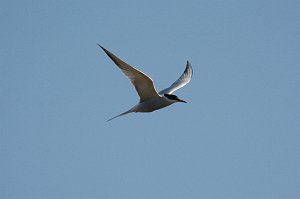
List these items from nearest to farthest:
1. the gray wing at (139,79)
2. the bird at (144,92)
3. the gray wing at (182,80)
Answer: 1. the gray wing at (139,79)
2. the bird at (144,92)
3. the gray wing at (182,80)

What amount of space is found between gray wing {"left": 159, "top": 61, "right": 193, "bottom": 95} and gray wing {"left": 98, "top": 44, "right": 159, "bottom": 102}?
230 cm

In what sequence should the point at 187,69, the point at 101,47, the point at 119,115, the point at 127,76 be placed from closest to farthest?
the point at 101,47 < the point at 127,76 < the point at 119,115 < the point at 187,69

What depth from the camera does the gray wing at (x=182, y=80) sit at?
16547 mm

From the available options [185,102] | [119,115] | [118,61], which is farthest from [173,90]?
[118,61]

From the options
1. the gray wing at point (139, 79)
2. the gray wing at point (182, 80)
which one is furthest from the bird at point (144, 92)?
the gray wing at point (182, 80)

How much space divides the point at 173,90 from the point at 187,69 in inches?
66.2

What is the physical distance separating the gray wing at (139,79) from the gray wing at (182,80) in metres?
2.30

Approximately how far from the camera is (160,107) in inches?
573

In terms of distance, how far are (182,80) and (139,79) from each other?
420 centimetres

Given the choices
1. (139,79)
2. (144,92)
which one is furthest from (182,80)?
(139,79)

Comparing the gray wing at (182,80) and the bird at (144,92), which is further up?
the gray wing at (182,80)

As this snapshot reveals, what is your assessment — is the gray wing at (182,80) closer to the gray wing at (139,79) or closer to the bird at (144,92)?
the bird at (144,92)

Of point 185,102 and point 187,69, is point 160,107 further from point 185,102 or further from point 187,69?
point 187,69

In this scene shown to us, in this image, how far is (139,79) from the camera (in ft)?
43.9
